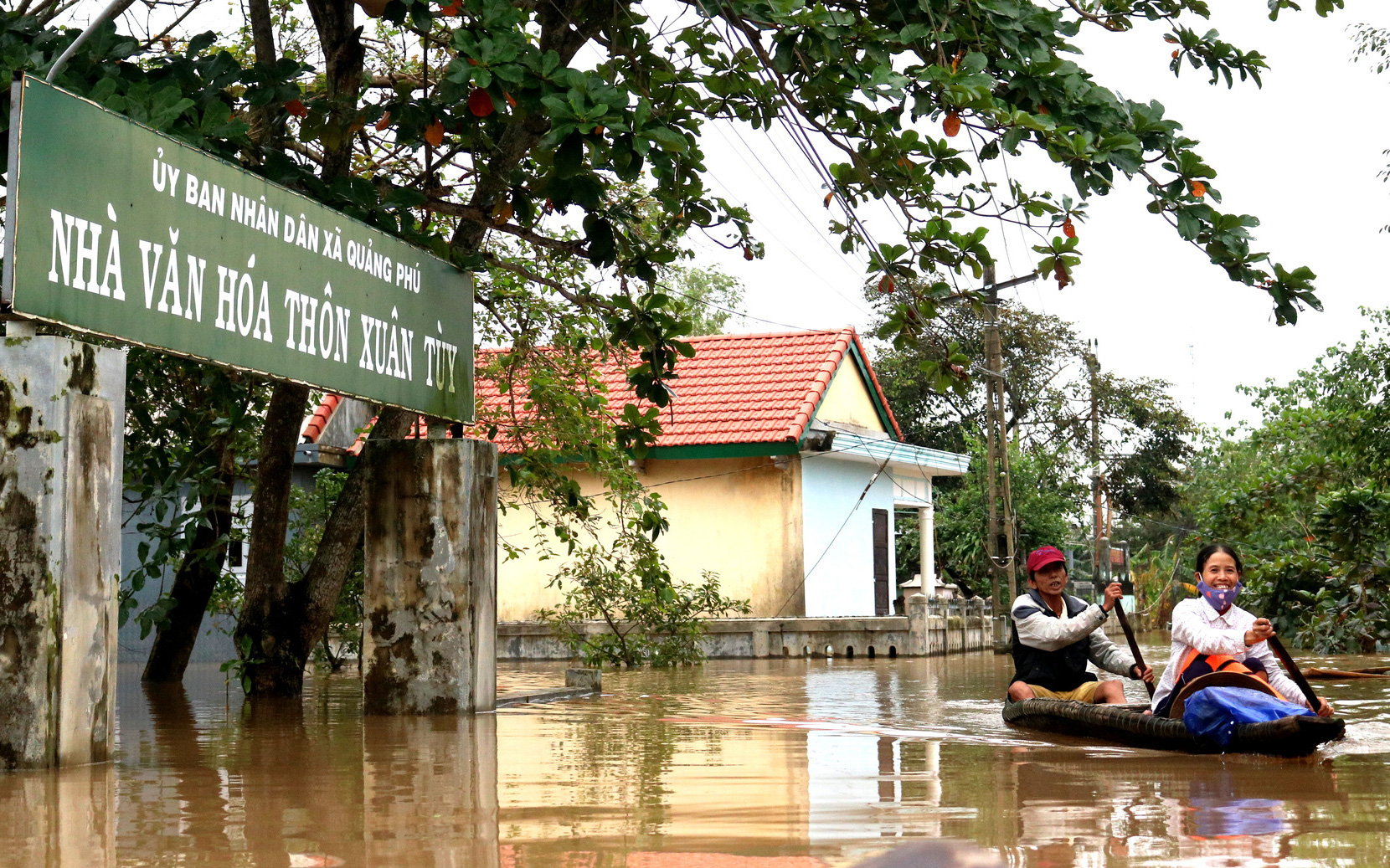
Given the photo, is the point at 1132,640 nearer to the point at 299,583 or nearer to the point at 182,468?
the point at 299,583

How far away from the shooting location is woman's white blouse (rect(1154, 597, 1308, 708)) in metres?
8.59

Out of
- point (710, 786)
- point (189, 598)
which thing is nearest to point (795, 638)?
point (189, 598)

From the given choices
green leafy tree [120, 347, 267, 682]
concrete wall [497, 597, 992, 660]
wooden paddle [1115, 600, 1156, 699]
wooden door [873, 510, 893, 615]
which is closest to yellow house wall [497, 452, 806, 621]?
concrete wall [497, 597, 992, 660]

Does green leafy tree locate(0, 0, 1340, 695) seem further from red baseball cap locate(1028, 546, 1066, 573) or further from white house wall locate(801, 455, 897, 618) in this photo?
white house wall locate(801, 455, 897, 618)

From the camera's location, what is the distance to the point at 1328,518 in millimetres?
21484

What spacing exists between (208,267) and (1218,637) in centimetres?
603

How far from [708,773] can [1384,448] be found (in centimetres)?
1633

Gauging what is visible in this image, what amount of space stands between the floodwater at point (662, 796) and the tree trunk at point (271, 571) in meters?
1.45

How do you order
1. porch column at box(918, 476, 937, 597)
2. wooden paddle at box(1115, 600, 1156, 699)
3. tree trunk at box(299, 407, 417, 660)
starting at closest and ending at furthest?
wooden paddle at box(1115, 600, 1156, 699) → tree trunk at box(299, 407, 417, 660) → porch column at box(918, 476, 937, 597)

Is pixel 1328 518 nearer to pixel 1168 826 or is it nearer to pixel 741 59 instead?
pixel 741 59

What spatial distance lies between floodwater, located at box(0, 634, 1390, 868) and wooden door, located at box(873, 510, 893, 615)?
54.0 ft

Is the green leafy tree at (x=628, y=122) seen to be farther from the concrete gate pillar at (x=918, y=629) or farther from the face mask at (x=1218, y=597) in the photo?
the concrete gate pillar at (x=918, y=629)

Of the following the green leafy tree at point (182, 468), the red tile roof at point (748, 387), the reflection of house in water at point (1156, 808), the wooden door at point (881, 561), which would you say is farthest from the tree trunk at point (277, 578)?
the wooden door at point (881, 561)

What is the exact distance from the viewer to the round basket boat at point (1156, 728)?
25.1 feet
